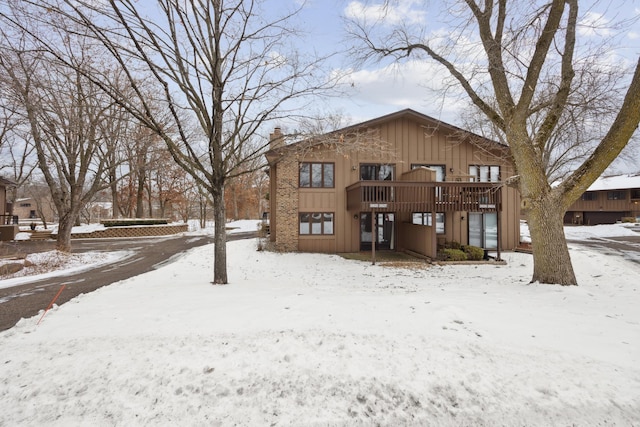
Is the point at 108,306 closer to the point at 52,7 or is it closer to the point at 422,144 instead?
the point at 52,7

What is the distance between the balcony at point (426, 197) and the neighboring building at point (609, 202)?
29637mm

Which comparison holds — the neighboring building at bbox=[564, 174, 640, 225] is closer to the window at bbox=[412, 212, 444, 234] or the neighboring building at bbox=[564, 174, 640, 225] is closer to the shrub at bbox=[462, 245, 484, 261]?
the window at bbox=[412, 212, 444, 234]

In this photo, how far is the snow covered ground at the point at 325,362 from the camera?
8.75 feet

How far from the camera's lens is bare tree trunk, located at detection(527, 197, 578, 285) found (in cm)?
717

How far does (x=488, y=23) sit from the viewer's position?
7773 mm

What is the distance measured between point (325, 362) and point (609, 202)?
148ft

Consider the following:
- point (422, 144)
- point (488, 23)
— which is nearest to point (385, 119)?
point (422, 144)

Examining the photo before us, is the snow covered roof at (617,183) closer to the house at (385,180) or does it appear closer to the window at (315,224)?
the house at (385,180)

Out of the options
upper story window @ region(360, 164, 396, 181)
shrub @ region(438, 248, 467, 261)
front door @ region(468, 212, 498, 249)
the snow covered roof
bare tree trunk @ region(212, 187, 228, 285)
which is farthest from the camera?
the snow covered roof

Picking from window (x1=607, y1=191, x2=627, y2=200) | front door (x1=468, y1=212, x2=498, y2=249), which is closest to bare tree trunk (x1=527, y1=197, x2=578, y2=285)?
front door (x1=468, y1=212, x2=498, y2=249)

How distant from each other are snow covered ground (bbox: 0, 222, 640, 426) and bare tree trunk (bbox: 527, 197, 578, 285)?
1.34 m

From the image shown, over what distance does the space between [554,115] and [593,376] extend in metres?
6.82

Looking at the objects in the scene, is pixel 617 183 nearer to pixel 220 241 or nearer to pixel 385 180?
pixel 385 180

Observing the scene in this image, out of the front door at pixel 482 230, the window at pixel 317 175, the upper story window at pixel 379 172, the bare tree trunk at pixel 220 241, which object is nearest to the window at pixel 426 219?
the front door at pixel 482 230
